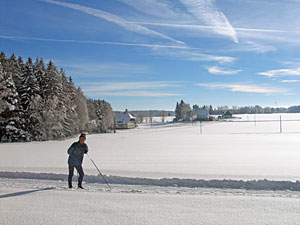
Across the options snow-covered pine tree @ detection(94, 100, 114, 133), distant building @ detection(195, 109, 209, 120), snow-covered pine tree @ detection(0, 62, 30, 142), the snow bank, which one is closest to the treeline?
snow-covered pine tree @ detection(0, 62, 30, 142)

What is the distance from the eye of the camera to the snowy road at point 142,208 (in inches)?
215

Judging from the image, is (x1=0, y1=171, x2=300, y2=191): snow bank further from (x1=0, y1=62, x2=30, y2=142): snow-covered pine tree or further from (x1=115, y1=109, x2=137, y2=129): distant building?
(x1=115, y1=109, x2=137, y2=129): distant building

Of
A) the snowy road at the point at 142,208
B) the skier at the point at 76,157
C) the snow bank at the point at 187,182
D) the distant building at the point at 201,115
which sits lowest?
the snow bank at the point at 187,182

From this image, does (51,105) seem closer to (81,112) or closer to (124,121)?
(81,112)

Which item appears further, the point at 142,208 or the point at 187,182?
the point at 187,182

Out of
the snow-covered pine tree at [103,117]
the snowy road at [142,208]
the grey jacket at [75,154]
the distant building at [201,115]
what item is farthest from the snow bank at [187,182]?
the distant building at [201,115]

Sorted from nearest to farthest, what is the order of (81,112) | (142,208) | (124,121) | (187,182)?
(142,208) → (187,182) → (81,112) → (124,121)

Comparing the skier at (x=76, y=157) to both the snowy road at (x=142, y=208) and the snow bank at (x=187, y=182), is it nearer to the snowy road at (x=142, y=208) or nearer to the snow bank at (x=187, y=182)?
the snowy road at (x=142, y=208)

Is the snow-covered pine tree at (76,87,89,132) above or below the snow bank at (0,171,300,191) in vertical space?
above

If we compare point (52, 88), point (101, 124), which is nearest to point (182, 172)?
point (52, 88)

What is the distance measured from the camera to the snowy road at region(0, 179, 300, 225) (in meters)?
5.47

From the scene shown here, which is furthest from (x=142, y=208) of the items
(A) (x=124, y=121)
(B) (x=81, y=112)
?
(A) (x=124, y=121)

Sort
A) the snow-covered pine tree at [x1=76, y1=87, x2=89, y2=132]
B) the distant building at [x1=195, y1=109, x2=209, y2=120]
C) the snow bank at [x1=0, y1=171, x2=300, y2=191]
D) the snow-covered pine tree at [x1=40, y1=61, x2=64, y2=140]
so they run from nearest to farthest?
the snow bank at [x1=0, y1=171, x2=300, y2=191] < the snow-covered pine tree at [x1=40, y1=61, x2=64, y2=140] < the snow-covered pine tree at [x1=76, y1=87, x2=89, y2=132] < the distant building at [x1=195, y1=109, x2=209, y2=120]

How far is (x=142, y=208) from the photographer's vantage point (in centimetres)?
622
